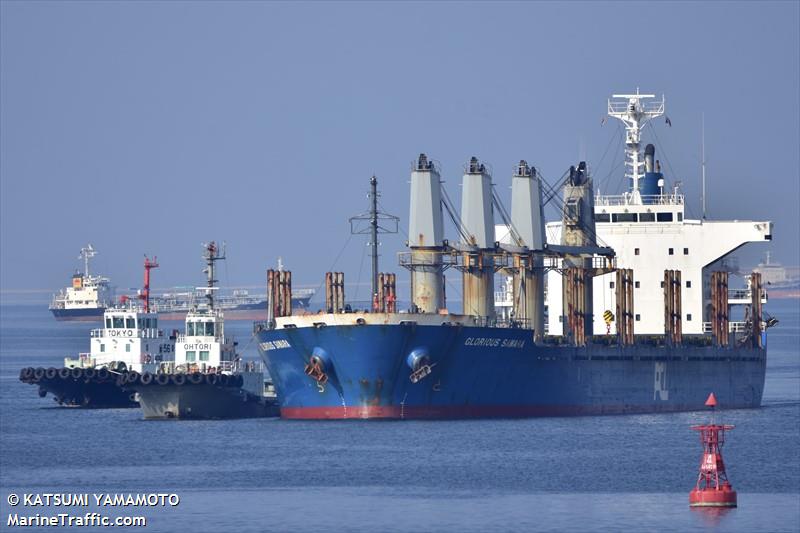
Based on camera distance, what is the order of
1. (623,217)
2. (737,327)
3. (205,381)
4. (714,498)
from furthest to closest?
(737,327), (623,217), (205,381), (714,498)

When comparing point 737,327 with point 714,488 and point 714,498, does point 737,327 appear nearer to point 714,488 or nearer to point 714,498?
point 714,488

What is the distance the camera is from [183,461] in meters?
56.0

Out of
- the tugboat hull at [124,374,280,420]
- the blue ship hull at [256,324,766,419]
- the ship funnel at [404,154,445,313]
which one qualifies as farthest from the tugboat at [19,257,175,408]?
the ship funnel at [404,154,445,313]

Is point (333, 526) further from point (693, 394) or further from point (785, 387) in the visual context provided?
point (785, 387)

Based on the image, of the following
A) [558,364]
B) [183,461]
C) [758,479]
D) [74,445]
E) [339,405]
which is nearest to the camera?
[758,479]

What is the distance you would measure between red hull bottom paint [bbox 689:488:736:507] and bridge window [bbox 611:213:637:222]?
123ft

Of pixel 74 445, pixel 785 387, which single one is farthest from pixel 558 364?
pixel 785 387

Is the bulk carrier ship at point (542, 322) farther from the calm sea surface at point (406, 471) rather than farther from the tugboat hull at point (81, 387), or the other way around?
the tugboat hull at point (81, 387)

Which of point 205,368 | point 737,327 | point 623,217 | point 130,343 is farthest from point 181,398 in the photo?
point 737,327

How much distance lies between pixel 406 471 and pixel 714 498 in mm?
10507

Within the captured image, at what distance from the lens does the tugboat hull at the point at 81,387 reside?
7512 centimetres

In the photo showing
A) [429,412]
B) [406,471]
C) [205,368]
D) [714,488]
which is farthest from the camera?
[205,368]

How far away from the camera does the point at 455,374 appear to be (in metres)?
66.9

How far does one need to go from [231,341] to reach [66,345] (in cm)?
7991
